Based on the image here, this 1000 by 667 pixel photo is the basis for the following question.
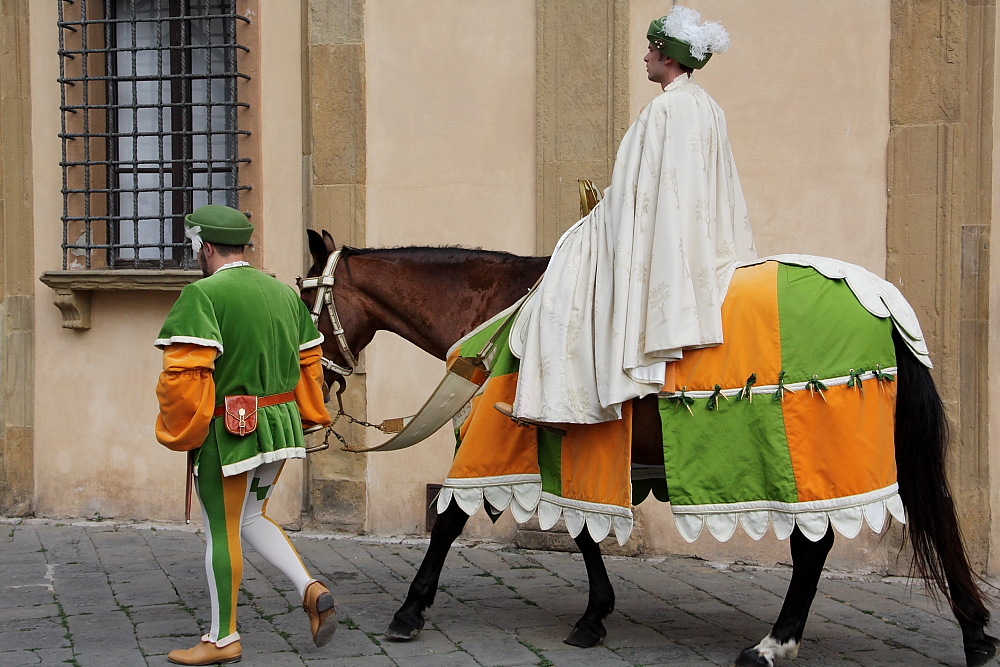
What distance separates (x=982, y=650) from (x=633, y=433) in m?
1.41

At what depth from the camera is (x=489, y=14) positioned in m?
5.91

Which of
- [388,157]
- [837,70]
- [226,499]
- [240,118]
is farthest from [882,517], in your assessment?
[240,118]

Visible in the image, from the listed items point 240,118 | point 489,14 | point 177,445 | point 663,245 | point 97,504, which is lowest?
point 97,504

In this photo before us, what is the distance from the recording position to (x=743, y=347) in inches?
136

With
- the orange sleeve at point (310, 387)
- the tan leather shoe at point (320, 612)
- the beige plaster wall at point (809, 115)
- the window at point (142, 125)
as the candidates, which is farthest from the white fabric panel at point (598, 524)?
the window at point (142, 125)

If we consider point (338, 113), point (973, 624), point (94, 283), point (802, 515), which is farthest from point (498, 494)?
point (94, 283)

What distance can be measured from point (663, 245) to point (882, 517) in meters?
1.14

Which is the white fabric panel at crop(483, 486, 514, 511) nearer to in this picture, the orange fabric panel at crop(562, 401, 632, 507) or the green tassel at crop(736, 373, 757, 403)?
the orange fabric panel at crop(562, 401, 632, 507)

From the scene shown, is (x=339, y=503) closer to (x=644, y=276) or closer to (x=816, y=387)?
(x=644, y=276)

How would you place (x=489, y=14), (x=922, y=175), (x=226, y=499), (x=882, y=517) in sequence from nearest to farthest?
(x=882, y=517), (x=226, y=499), (x=922, y=175), (x=489, y=14)

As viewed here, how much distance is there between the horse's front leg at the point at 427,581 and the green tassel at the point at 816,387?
1380 mm

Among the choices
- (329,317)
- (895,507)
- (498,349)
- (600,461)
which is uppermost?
(329,317)

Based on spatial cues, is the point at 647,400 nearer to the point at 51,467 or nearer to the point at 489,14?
the point at 489,14

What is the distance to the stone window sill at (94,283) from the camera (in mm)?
6297
